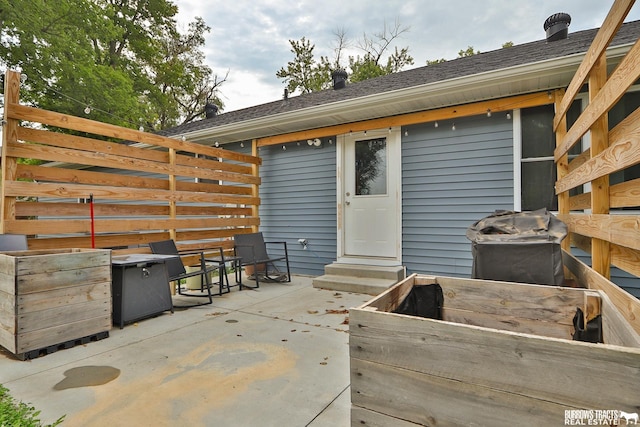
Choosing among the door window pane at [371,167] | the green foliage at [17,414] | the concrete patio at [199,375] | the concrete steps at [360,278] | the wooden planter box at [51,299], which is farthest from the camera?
the door window pane at [371,167]

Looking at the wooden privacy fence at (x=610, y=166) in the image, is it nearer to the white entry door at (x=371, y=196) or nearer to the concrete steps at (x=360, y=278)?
the concrete steps at (x=360, y=278)

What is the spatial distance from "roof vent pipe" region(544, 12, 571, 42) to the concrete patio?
5.26 m

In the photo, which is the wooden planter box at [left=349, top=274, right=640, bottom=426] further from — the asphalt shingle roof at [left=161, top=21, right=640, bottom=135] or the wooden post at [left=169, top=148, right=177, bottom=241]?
the wooden post at [left=169, top=148, right=177, bottom=241]

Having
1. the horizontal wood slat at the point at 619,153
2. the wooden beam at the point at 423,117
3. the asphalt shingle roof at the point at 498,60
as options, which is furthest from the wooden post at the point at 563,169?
the horizontal wood slat at the point at 619,153

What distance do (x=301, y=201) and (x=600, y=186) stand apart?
4.45 meters

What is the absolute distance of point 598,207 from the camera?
185cm

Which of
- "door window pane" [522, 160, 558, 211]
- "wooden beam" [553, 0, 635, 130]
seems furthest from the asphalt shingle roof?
"wooden beam" [553, 0, 635, 130]

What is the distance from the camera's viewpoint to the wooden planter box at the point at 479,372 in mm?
807

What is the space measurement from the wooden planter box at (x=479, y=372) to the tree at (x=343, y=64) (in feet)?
51.3

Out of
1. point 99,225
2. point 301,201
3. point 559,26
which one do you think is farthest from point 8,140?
point 559,26

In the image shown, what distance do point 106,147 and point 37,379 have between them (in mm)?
2649

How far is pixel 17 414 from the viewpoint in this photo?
1.70 metres

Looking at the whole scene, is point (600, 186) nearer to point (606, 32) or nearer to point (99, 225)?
point (606, 32)

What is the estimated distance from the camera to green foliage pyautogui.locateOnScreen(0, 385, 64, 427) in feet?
5.28
